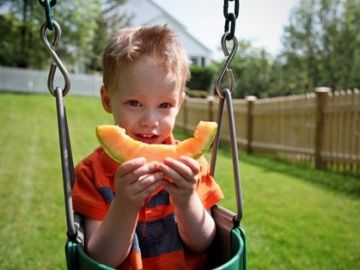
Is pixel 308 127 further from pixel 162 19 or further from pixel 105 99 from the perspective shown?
pixel 162 19

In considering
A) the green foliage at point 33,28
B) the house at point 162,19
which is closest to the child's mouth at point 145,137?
the green foliage at point 33,28

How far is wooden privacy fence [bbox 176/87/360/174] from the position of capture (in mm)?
7461

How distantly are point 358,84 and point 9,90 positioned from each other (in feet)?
79.0

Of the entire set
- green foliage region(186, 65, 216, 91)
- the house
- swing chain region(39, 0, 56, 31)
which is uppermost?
the house

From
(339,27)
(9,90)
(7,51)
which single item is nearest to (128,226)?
(9,90)

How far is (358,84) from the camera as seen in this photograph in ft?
109

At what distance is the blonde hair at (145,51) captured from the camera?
1758mm

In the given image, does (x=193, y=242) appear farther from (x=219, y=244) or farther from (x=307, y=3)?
(x=307, y=3)

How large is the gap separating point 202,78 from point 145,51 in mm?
31452

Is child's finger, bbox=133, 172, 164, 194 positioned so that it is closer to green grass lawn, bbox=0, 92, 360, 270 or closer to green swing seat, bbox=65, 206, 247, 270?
green swing seat, bbox=65, 206, 247, 270

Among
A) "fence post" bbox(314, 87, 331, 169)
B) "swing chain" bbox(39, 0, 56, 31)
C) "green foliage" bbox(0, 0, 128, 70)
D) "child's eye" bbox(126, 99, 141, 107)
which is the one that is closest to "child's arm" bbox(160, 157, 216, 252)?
"child's eye" bbox(126, 99, 141, 107)

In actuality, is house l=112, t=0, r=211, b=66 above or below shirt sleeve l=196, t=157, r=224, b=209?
above

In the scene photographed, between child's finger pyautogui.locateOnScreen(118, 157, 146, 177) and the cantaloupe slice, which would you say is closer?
child's finger pyautogui.locateOnScreen(118, 157, 146, 177)

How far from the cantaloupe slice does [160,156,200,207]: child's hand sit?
3.5 inches
